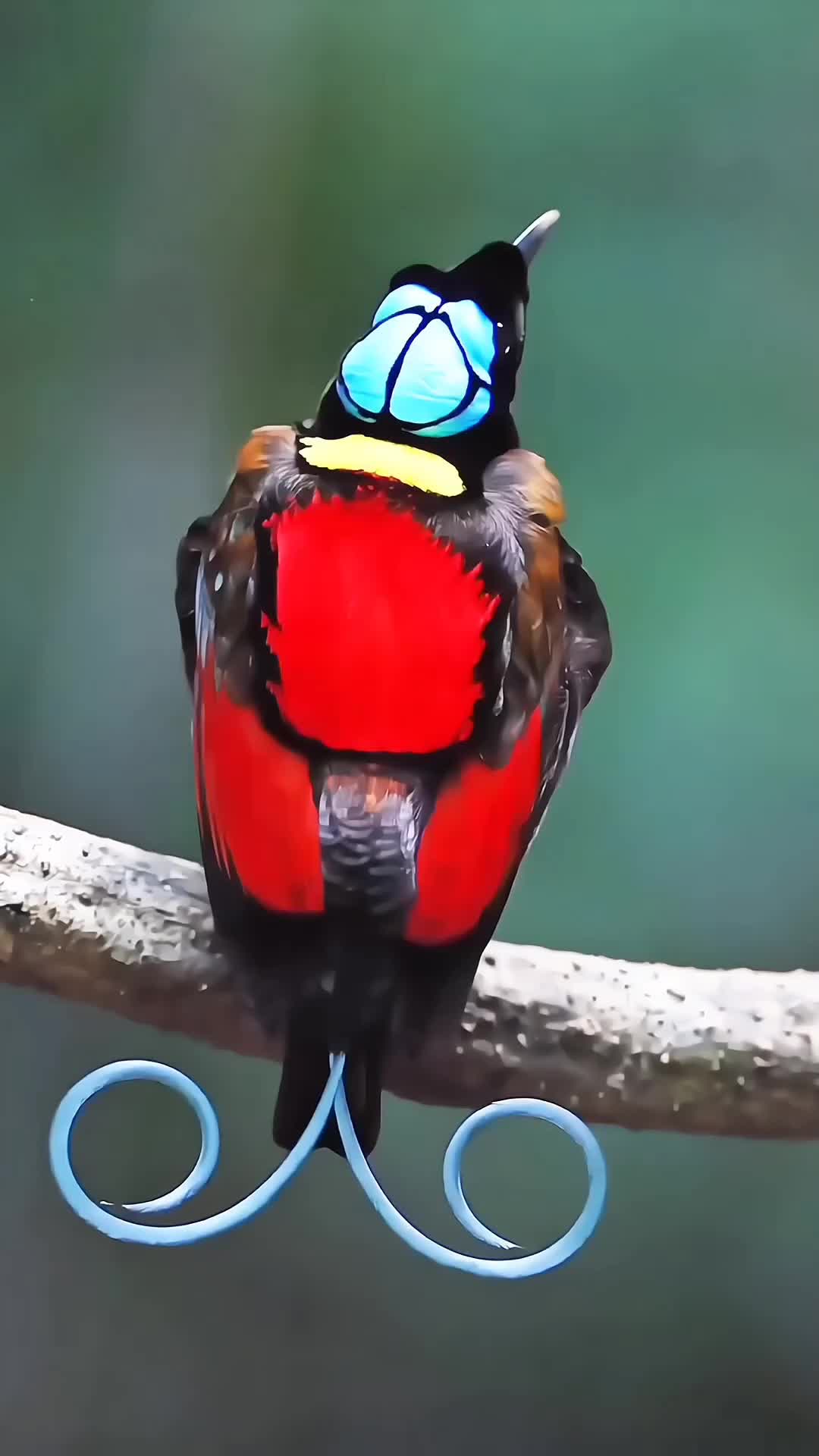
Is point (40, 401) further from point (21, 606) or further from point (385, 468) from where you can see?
point (385, 468)

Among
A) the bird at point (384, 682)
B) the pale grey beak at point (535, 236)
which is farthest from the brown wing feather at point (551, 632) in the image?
the pale grey beak at point (535, 236)

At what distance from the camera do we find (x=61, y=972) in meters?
0.83

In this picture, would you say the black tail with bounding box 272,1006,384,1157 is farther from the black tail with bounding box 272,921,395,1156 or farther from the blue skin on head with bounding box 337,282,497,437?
the blue skin on head with bounding box 337,282,497,437

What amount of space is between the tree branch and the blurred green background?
1.5 inches

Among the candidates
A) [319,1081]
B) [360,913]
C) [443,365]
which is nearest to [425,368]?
[443,365]

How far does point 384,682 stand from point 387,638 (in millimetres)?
27

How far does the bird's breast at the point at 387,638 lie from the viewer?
741 millimetres

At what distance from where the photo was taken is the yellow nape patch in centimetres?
75

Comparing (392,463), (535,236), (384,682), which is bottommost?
(384,682)

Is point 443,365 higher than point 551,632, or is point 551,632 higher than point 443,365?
point 443,365

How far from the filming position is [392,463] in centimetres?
75

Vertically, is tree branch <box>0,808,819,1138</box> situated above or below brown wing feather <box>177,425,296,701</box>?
below

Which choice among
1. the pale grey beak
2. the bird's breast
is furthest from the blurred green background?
the bird's breast

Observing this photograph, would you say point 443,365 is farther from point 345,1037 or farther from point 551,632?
point 345,1037
